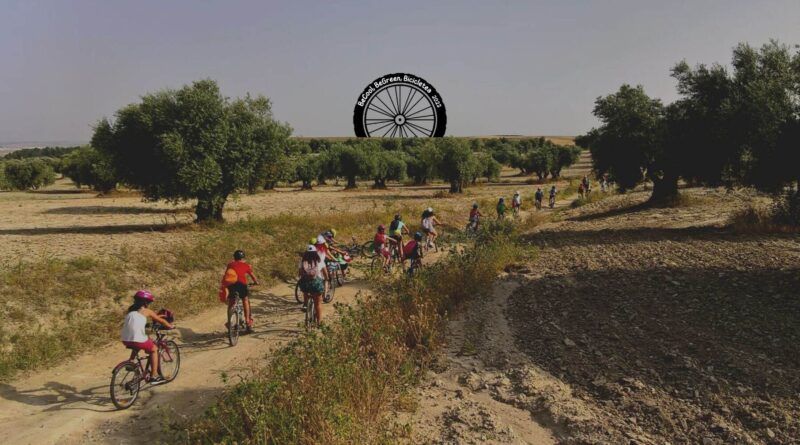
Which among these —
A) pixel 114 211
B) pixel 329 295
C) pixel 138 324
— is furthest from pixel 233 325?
pixel 114 211

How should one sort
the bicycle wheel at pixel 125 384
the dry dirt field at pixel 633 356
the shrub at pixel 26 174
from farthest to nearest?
the shrub at pixel 26 174 < the bicycle wheel at pixel 125 384 < the dry dirt field at pixel 633 356

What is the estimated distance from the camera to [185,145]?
2394cm

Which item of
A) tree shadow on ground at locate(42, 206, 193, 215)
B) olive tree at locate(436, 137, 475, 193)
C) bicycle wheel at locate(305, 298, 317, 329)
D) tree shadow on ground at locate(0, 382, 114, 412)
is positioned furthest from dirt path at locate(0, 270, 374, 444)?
olive tree at locate(436, 137, 475, 193)

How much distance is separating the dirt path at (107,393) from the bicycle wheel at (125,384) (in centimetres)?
18

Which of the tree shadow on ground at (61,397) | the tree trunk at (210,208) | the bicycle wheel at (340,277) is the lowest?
the tree shadow on ground at (61,397)

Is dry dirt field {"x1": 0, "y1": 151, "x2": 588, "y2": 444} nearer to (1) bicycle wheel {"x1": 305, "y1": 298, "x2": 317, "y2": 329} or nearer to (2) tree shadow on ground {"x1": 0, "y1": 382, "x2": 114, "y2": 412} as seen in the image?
(2) tree shadow on ground {"x1": 0, "y1": 382, "x2": 114, "y2": 412}

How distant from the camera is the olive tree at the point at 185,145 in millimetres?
23688

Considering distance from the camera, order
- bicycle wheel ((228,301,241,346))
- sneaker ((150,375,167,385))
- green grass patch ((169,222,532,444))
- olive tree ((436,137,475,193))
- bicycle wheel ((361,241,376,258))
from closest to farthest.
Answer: green grass patch ((169,222,532,444)), sneaker ((150,375,167,385)), bicycle wheel ((228,301,241,346)), bicycle wheel ((361,241,376,258)), olive tree ((436,137,475,193))

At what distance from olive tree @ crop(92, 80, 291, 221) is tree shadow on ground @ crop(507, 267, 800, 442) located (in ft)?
58.2

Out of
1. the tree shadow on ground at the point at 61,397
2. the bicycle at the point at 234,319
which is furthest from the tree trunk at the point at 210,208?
the tree shadow on ground at the point at 61,397

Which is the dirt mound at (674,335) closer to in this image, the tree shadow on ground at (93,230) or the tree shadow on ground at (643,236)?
the tree shadow on ground at (643,236)

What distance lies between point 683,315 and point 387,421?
7.84 meters

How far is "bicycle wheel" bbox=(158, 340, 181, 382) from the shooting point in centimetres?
937

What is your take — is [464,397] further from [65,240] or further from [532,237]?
[65,240]
